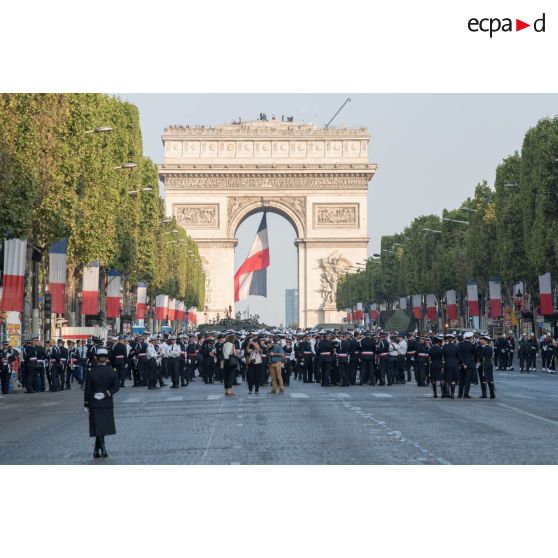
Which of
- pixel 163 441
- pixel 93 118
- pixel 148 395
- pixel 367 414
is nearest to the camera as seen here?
pixel 163 441

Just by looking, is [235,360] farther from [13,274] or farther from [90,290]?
[90,290]

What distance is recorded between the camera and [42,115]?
1757 inches

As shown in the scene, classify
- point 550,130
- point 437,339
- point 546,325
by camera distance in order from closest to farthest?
point 437,339 → point 550,130 → point 546,325

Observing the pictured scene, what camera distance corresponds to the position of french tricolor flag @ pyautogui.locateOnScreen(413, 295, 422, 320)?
105812 mm

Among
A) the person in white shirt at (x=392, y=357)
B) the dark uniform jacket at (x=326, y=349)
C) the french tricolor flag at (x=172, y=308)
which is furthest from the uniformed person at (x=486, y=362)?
the french tricolor flag at (x=172, y=308)

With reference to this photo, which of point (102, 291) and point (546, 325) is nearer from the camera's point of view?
point (102, 291)

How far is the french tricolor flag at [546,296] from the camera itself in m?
60.4

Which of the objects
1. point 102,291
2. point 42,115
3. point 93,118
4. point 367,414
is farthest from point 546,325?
point 367,414

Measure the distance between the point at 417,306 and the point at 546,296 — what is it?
49774 millimetres

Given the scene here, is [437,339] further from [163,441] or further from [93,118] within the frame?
[93,118]

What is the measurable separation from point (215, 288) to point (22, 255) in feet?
322

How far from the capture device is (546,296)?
61.1 metres
